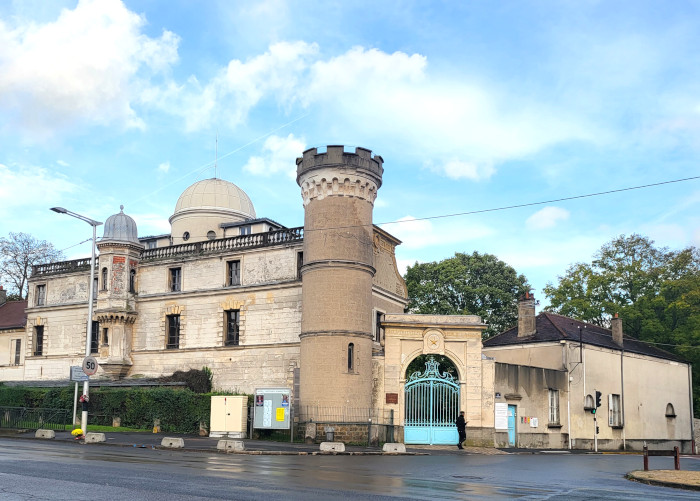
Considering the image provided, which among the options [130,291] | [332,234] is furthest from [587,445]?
[130,291]

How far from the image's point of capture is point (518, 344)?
40156 millimetres

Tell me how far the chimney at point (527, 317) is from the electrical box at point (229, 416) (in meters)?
16.1

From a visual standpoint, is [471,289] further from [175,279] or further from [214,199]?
[175,279]

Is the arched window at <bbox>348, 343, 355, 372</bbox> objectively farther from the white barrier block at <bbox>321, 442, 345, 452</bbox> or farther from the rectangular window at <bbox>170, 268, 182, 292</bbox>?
the rectangular window at <bbox>170, 268, 182, 292</bbox>

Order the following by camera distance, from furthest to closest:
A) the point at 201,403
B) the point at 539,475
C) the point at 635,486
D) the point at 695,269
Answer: the point at 695,269
the point at 201,403
the point at 539,475
the point at 635,486

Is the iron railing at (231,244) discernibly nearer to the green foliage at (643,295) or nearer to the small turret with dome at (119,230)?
the small turret with dome at (119,230)

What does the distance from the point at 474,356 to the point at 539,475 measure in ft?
48.0

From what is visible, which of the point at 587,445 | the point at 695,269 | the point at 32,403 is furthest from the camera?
the point at 695,269

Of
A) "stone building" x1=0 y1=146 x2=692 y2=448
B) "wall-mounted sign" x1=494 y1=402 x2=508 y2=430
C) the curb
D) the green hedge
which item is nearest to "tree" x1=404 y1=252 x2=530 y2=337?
"stone building" x1=0 y1=146 x2=692 y2=448

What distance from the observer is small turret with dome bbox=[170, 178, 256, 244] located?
49.6 m

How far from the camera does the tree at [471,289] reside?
57125mm

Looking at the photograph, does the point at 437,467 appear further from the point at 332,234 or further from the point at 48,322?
the point at 48,322

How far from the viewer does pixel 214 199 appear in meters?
50.5

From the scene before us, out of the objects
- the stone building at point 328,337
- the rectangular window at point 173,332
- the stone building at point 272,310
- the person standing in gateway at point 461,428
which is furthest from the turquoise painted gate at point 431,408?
the rectangular window at point 173,332
